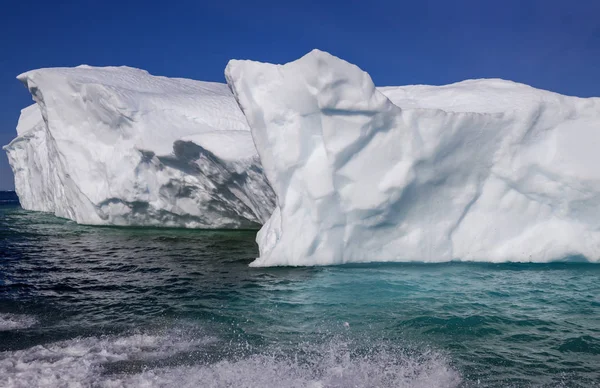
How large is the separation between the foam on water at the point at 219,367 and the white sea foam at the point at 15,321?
38.8 inches

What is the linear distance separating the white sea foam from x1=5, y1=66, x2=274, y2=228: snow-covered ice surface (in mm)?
7008

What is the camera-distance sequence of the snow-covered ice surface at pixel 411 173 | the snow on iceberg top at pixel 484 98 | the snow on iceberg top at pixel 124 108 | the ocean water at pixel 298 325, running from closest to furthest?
the ocean water at pixel 298 325 → the snow-covered ice surface at pixel 411 173 → the snow on iceberg top at pixel 484 98 → the snow on iceberg top at pixel 124 108

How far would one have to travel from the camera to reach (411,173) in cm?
967

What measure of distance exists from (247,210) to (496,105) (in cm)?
710

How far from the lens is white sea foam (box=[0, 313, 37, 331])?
20.9 feet

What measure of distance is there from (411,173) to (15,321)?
667 cm

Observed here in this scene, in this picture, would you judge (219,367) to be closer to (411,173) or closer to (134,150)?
(411,173)

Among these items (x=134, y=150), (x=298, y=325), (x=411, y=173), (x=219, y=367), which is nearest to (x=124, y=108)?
(x=134, y=150)

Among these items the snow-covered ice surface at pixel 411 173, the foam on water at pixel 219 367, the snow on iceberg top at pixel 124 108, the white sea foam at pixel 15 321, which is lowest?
the white sea foam at pixel 15 321

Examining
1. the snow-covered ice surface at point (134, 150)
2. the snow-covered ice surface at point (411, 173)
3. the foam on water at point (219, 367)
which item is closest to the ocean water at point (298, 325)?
the foam on water at point (219, 367)

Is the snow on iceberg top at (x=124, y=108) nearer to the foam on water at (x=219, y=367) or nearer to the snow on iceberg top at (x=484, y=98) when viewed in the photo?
the snow on iceberg top at (x=484, y=98)

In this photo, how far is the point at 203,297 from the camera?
7.82 meters

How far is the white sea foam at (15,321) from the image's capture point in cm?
636

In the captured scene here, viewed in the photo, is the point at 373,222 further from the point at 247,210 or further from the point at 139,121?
the point at 139,121
